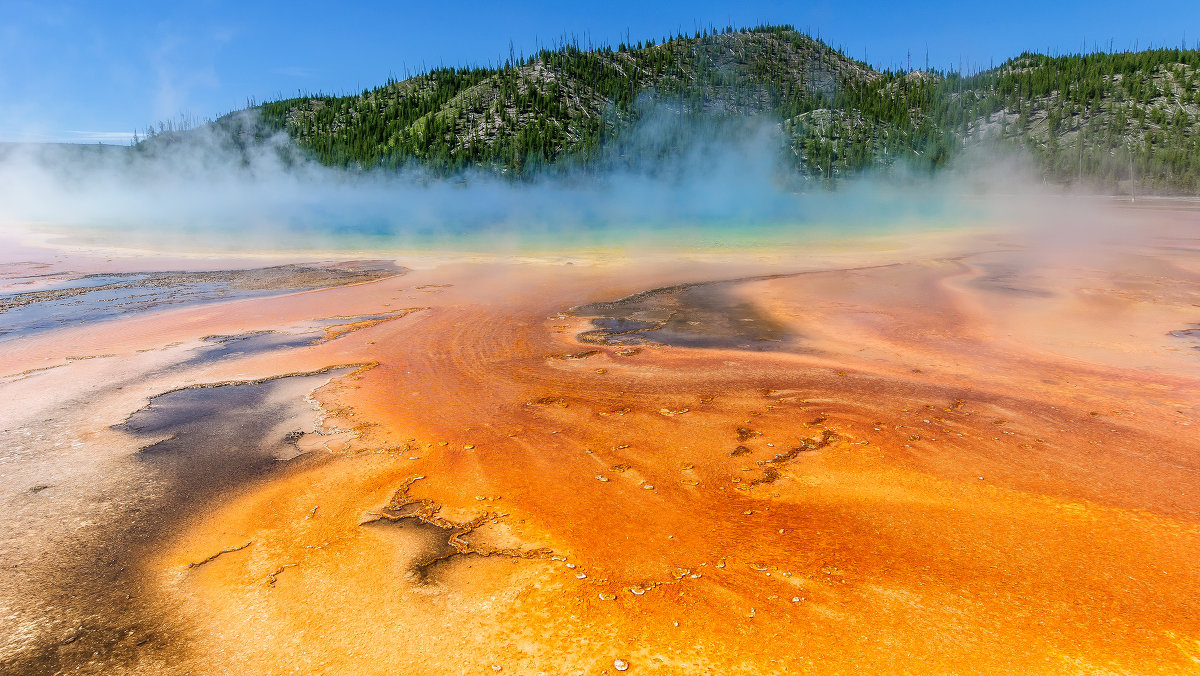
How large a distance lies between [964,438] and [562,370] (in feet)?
14.4

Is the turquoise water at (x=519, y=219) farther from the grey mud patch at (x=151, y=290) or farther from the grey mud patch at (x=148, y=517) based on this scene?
the grey mud patch at (x=148, y=517)

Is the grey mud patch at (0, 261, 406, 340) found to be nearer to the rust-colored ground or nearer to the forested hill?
the rust-colored ground

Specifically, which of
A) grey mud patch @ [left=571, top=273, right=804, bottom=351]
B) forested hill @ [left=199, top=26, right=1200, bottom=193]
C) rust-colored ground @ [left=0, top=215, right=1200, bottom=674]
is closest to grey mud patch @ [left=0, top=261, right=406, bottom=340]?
rust-colored ground @ [left=0, top=215, right=1200, bottom=674]

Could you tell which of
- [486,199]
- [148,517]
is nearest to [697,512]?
[148,517]

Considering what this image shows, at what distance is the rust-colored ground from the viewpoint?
10.0 feet

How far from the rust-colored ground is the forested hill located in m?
70.9

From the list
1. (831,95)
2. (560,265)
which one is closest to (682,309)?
(560,265)

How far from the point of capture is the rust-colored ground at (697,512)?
305 cm

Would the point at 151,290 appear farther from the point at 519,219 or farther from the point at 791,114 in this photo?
the point at 791,114

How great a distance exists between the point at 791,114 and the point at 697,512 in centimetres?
9501

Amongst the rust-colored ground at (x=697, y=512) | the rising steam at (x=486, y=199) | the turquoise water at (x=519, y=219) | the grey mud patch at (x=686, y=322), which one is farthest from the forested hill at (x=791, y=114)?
the rust-colored ground at (x=697, y=512)

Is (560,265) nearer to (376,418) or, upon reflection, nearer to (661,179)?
(376,418)

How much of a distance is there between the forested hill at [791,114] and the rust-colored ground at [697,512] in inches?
2792

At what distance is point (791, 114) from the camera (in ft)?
291
